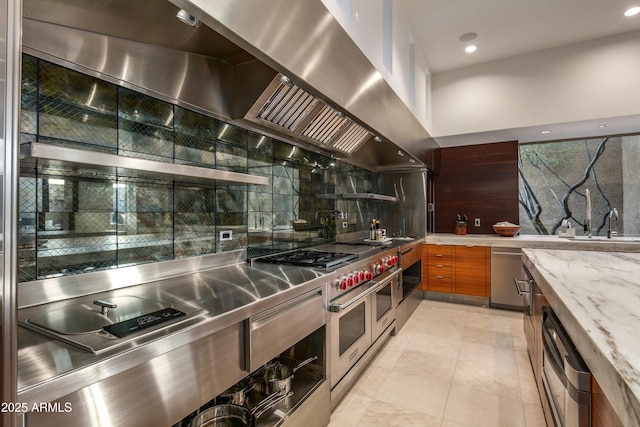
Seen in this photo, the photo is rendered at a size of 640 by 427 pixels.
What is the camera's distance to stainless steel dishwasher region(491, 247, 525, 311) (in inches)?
144

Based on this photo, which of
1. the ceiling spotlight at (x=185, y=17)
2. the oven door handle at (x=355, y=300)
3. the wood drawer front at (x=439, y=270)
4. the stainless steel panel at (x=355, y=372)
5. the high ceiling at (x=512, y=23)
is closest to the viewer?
the ceiling spotlight at (x=185, y=17)

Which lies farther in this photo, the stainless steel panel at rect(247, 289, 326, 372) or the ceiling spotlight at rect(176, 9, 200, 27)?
the stainless steel panel at rect(247, 289, 326, 372)

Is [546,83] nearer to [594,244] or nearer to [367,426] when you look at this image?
[594,244]

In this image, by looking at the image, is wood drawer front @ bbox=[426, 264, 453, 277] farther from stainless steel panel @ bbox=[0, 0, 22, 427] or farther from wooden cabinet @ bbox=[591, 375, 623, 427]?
stainless steel panel @ bbox=[0, 0, 22, 427]

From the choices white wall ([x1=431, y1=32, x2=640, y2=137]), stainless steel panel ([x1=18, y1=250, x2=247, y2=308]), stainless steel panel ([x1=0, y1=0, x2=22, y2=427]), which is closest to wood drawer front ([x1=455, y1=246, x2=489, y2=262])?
white wall ([x1=431, y1=32, x2=640, y2=137])

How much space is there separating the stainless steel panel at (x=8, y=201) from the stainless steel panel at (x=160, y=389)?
0.08m

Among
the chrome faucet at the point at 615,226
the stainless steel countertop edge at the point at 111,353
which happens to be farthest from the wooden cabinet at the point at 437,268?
the stainless steel countertop edge at the point at 111,353

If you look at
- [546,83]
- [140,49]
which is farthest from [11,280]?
[546,83]

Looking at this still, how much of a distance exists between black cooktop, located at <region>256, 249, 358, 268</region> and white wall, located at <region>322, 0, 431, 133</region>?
1.45m

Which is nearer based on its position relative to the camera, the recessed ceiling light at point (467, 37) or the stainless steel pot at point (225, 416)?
the stainless steel pot at point (225, 416)

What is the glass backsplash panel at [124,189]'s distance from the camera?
110cm

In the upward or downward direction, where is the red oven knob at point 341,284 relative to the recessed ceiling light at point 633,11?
downward

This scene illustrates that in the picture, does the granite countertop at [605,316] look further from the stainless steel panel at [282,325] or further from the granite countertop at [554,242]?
the granite countertop at [554,242]

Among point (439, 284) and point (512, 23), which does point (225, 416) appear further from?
point (512, 23)
